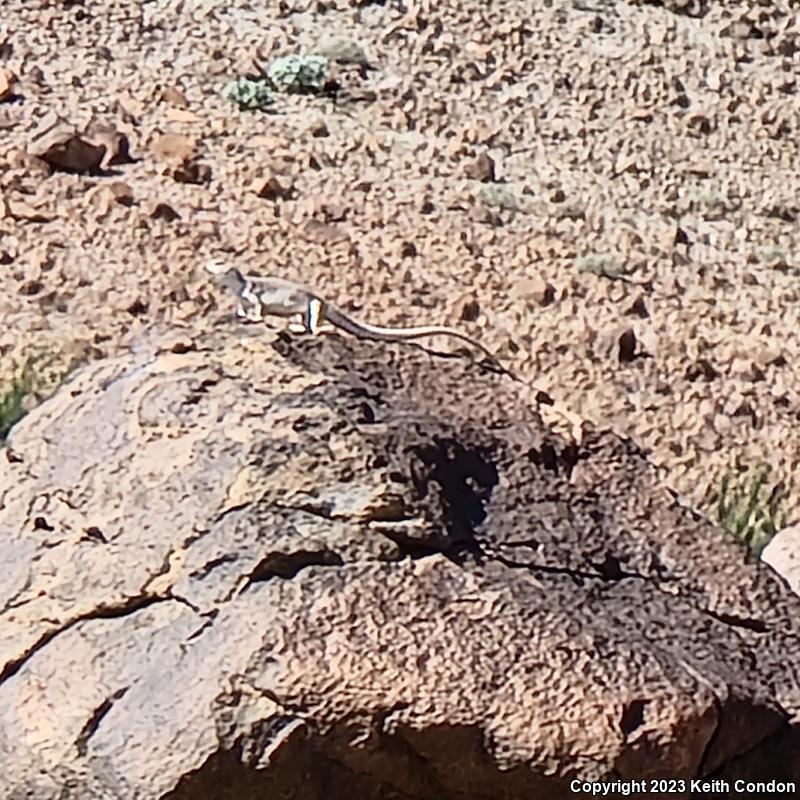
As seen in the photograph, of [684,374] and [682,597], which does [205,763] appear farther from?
[684,374]

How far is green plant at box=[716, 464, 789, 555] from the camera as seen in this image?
711 centimetres

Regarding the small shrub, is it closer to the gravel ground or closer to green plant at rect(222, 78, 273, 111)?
the gravel ground

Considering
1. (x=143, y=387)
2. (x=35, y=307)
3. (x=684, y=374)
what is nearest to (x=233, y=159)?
(x=35, y=307)

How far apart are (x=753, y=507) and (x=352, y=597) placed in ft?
11.1

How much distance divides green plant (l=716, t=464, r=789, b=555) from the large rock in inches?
72.3

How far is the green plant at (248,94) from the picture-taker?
10.5 meters

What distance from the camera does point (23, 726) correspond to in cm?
462

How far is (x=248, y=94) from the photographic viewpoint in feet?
34.7

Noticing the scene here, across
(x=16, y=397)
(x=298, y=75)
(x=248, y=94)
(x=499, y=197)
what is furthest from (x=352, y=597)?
(x=298, y=75)

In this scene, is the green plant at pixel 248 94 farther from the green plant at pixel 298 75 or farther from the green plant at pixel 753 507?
the green plant at pixel 753 507

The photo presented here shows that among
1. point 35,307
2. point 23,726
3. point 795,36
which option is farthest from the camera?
point 795,36

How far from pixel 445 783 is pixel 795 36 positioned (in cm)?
851

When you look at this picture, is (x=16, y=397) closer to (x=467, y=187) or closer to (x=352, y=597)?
(x=352, y=597)

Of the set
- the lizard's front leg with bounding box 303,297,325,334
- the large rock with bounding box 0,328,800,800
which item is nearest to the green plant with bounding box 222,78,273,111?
the lizard's front leg with bounding box 303,297,325,334
